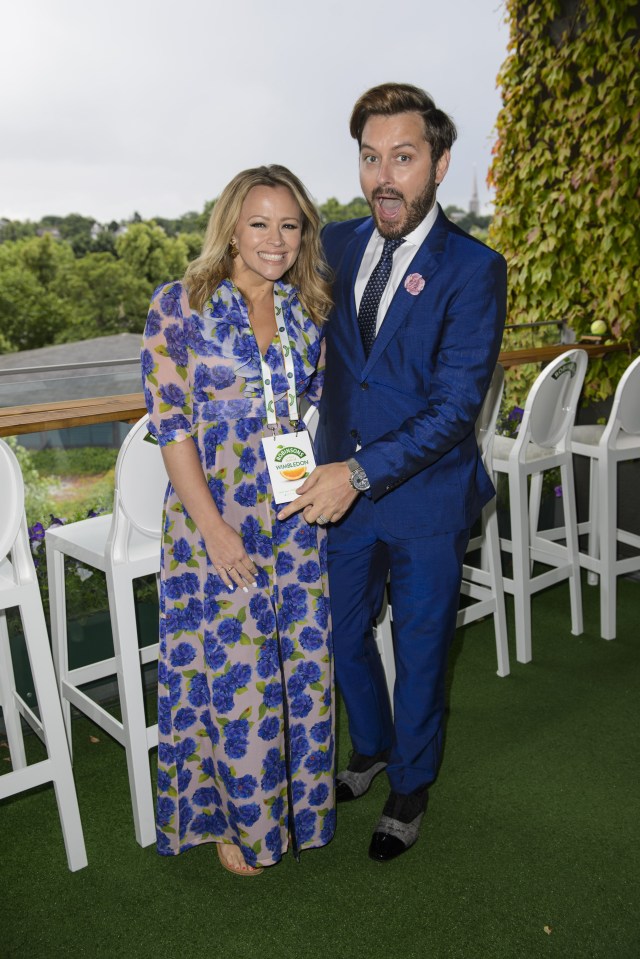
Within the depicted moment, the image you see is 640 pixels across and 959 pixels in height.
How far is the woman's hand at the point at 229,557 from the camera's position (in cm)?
153

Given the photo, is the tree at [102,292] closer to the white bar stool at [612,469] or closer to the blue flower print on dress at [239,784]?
the white bar stool at [612,469]

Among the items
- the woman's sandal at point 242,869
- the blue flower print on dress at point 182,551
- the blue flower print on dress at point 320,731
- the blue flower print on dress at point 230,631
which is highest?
the blue flower print on dress at point 182,551

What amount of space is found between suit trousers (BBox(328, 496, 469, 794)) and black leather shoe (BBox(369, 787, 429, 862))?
35 mm

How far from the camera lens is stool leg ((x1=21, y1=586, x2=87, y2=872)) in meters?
1.69

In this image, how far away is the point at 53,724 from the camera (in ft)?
5.66

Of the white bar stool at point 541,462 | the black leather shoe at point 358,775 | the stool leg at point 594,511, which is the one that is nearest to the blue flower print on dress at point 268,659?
Result: the black leather shoe at point 358,775

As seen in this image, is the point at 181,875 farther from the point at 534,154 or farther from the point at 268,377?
the point at 534,154

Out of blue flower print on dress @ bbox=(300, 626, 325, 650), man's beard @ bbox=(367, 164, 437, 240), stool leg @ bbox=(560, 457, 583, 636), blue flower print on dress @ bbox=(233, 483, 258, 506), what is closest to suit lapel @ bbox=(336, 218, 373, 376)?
man's beard @ bbox=(367, 164, 437, 240)

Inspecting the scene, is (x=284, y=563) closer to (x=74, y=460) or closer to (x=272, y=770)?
(x=272, y=770)

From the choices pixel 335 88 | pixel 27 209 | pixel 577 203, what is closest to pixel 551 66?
pixel 577 203

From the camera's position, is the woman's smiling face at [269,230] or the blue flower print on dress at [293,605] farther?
the blue flower print on dress at [293,605]

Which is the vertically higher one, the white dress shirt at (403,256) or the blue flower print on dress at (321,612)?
the white dress shirt at (403,256)

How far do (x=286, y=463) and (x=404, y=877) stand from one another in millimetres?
950

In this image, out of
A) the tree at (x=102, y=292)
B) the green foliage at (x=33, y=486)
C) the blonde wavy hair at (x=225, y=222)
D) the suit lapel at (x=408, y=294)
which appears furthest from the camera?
the tree at (x=102, y=292)
